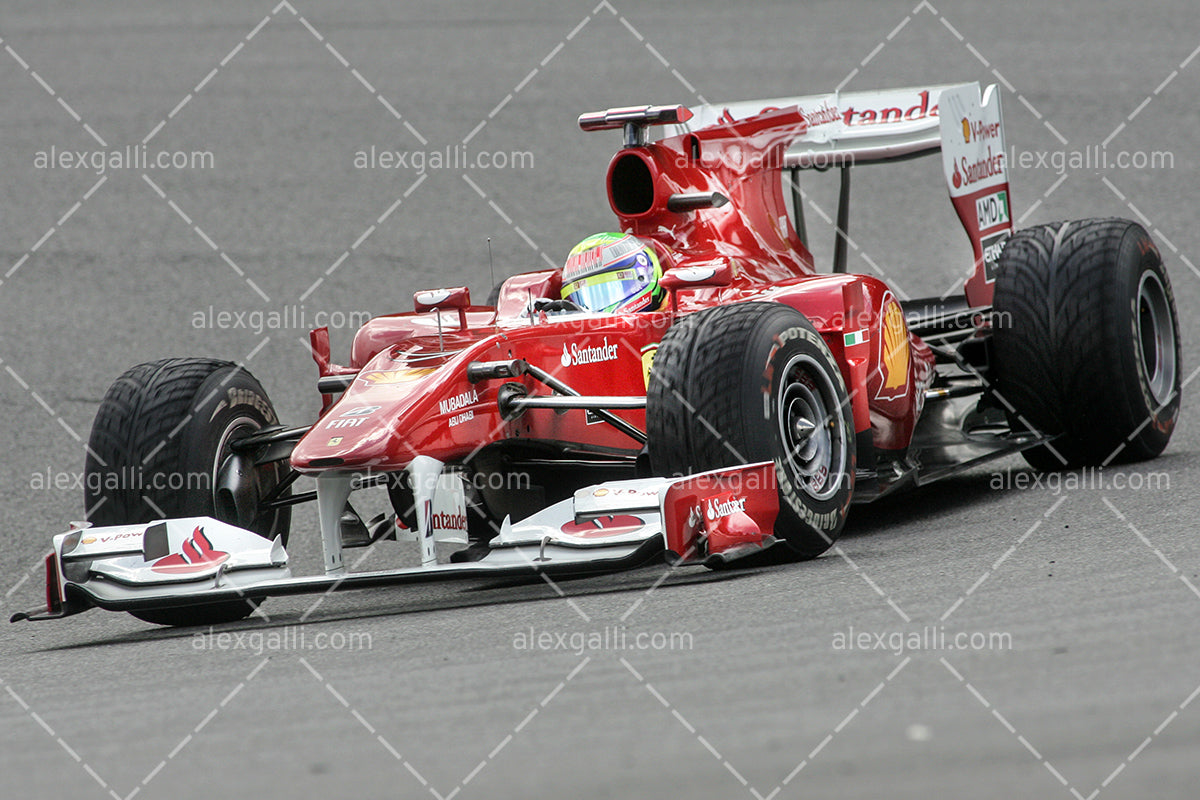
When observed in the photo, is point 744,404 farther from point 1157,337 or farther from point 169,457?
point 1157,337

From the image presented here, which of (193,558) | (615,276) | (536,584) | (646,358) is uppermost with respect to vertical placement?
(615,276)

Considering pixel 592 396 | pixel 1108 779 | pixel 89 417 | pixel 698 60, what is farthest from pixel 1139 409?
pixel 698 60

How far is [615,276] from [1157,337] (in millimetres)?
3114

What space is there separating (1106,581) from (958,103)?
3.88 metres

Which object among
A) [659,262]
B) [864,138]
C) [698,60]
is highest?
[698,60]

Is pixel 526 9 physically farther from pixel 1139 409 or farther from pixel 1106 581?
pixel 1106 581

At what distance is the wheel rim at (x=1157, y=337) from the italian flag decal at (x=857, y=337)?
199 cm

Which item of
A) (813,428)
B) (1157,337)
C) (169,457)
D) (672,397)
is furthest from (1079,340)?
(169,457)

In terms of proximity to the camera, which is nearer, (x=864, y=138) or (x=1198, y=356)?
(x=864, y=138)

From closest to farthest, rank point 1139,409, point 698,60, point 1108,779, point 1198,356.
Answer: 1. point 1108,779
2. point 1139,409
3. point 1198,356
4. point 698,60

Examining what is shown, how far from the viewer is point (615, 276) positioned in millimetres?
7754

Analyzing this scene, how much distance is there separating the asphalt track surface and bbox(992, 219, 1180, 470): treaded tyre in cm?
33

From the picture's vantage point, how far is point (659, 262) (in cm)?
782

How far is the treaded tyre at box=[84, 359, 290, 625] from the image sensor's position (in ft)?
23.0
